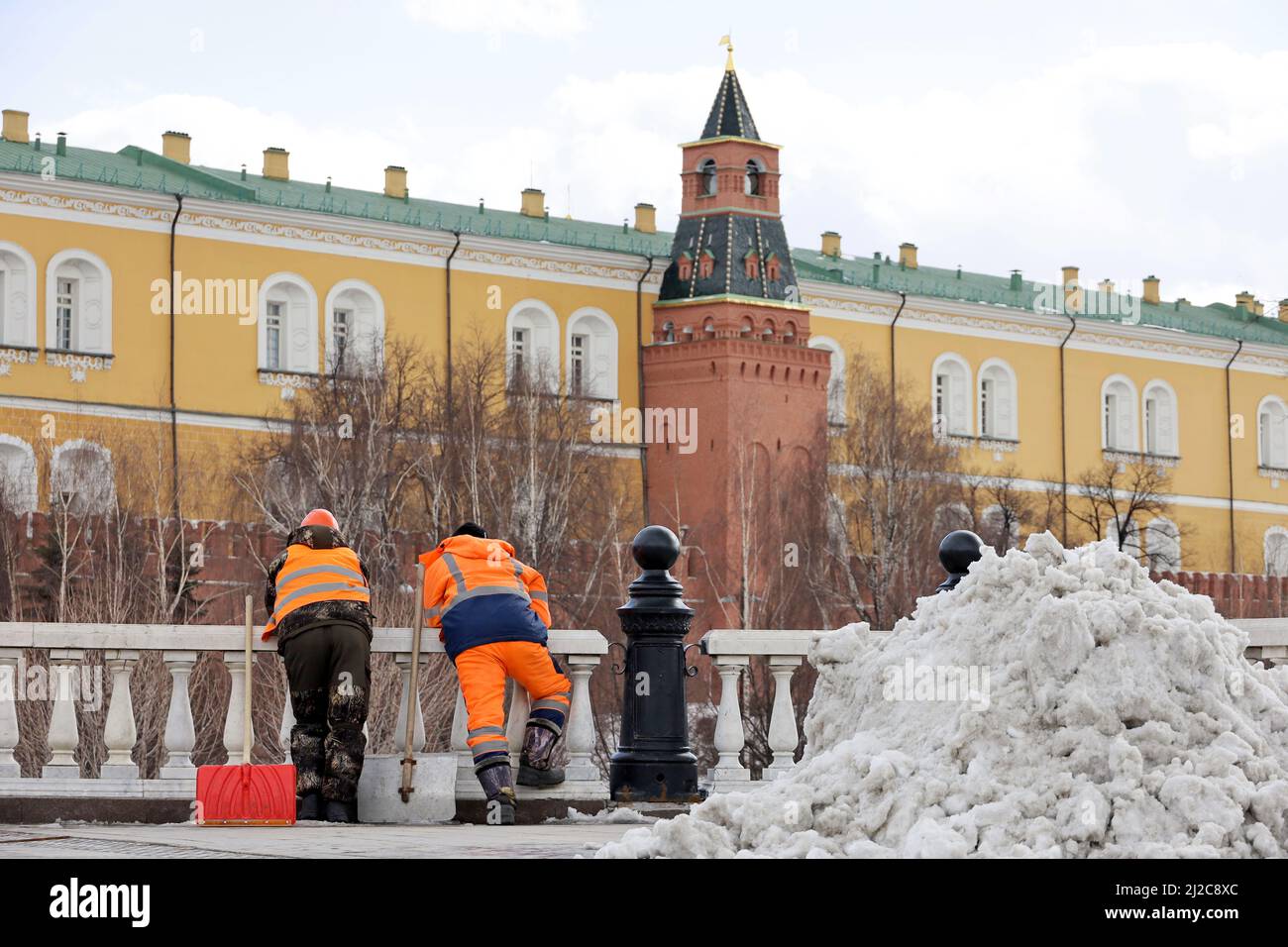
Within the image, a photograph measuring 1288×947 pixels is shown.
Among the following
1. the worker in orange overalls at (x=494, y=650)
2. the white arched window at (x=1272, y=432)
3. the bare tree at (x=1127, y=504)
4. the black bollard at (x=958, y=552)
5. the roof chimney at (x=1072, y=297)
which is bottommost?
the worker in orange overalls at (x=494, y=650)

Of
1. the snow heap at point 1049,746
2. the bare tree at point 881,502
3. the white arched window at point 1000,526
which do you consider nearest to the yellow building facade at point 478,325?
the bare tree at point 881,502

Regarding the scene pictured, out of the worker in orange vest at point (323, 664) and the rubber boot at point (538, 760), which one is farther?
the rubber boot at point (538, 760)

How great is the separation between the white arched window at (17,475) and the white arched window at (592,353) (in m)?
12.5

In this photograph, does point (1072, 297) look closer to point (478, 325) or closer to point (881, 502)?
point (881, 502)

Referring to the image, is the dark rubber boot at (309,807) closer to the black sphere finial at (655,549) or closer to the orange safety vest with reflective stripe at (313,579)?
the orange safety vest with reflective stripe at (313,579)

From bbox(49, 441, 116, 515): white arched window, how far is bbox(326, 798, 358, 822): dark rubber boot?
3172 cm

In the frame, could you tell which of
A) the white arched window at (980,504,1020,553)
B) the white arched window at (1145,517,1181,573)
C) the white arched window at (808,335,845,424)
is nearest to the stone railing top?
the white arched window at (980,504,1020,553)

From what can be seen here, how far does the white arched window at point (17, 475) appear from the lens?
4331cm

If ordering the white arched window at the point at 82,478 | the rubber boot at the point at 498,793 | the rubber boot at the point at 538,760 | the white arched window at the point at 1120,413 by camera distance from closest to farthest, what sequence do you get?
the rubber boot at the point at 498,793 < the rubber boot at the point at 538,760 < the white arched window at the point at 82,478 < the white arched window at the point at 1120,413

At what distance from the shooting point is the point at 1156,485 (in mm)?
63594

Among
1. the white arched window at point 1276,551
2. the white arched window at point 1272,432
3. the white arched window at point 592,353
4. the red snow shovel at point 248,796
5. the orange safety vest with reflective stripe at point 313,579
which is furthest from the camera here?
the white arched window at point 1272,432

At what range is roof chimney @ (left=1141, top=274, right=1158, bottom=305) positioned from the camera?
2832 inches

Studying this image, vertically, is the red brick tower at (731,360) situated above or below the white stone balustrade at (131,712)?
above
